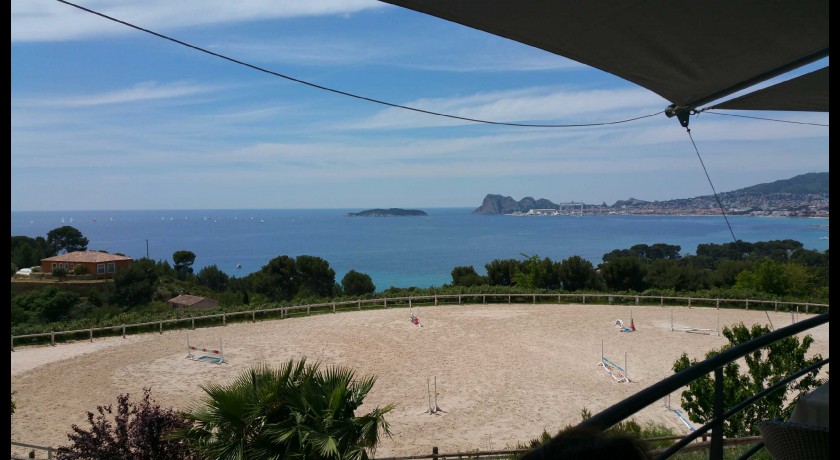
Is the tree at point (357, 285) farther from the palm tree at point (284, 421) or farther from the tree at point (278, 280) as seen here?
the palm tree at point (284, 421)

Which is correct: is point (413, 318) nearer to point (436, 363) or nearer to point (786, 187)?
point (436, 363)

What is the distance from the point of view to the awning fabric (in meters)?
1.84

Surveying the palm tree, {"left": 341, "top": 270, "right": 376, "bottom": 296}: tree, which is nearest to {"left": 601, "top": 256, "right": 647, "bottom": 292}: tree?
{"left": 341, "top": 270, "right": 376, "bottom": 296}: tree

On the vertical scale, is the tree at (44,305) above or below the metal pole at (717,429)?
below

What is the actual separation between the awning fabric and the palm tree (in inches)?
108

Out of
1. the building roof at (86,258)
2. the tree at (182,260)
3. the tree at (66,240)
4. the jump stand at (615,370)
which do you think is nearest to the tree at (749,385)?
the jump stand at (615,370)

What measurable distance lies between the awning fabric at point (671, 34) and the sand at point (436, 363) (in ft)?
19.2

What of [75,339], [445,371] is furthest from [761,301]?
[75,339]

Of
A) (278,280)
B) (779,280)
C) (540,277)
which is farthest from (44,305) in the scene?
(779,280)

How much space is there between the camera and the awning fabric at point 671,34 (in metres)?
1.84

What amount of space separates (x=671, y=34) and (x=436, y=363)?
10094 mm

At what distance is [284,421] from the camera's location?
396 centimetres

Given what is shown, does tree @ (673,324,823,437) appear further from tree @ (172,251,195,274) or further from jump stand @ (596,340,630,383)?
tree @ (172,251,195,274)

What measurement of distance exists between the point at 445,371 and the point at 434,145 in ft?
236
